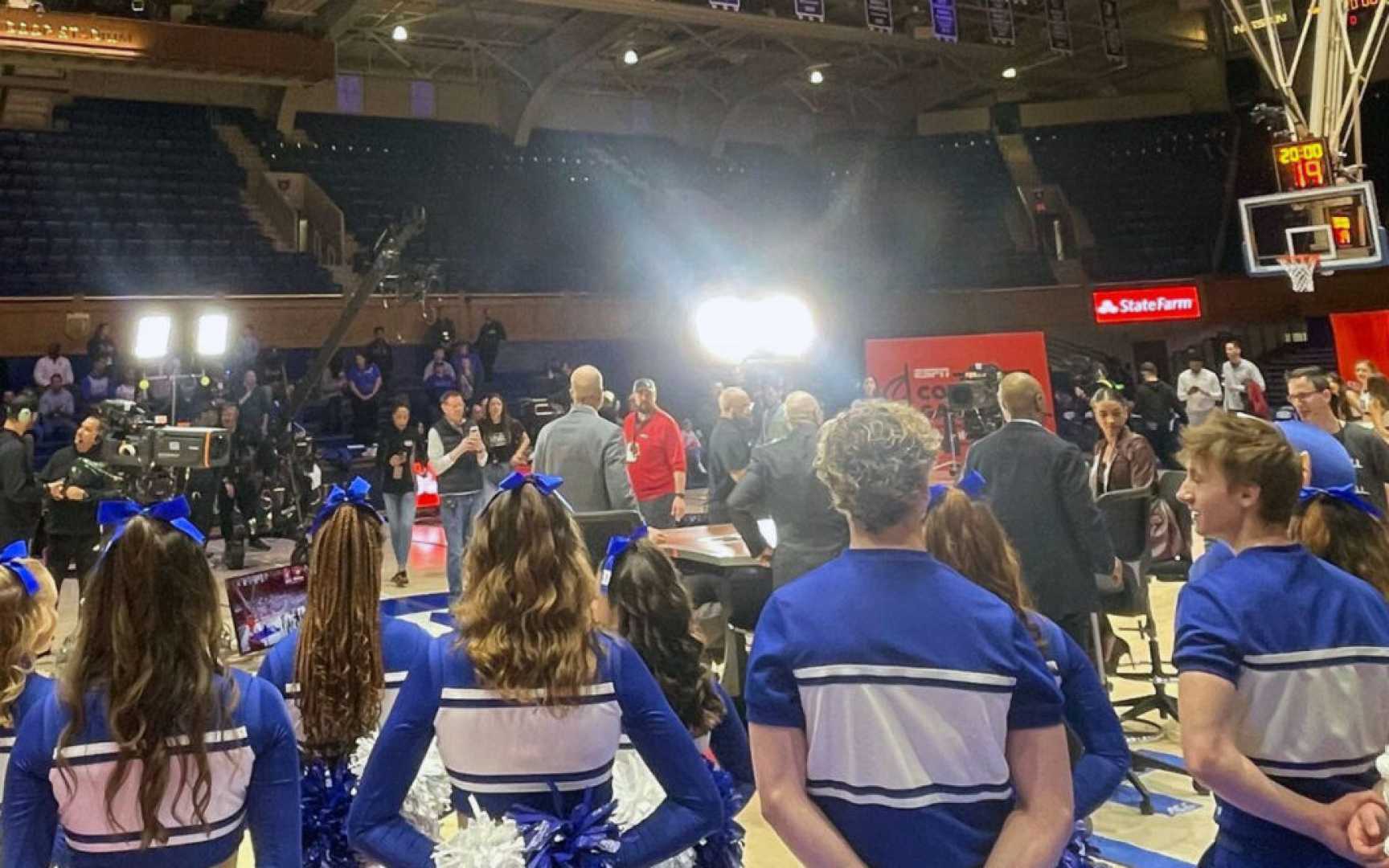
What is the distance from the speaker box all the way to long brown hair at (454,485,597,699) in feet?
26.5

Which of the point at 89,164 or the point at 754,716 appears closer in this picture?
the point at 754,716

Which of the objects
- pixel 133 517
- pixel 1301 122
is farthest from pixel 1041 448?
pixel 1301 122

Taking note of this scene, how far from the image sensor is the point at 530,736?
5.45ft

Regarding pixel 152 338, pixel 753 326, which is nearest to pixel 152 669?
pixel 152 338

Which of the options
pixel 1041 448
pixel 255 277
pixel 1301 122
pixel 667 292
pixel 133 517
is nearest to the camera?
pixel 133 517

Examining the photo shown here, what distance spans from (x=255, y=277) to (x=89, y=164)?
3072mm

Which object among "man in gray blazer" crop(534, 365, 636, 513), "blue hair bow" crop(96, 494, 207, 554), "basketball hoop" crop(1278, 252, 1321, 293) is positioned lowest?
"blue hair bow" crop(96, 494, 207, 554)

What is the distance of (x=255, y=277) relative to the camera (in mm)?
14336

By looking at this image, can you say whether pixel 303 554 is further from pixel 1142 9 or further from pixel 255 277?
pixel 1142 9

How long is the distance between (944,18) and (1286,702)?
14.0 metres

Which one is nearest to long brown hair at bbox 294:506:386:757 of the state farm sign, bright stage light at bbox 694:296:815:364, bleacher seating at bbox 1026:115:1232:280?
bright stage light at bbox 694:296:815:364

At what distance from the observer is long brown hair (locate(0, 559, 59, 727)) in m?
2.05

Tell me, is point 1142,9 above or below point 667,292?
above

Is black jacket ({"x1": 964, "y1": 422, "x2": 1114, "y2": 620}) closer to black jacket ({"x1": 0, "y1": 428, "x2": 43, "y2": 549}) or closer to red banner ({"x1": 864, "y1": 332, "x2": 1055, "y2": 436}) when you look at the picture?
black jacket ({"x1": 0, "y1": 428, "x2": 43, "y2": 549})
